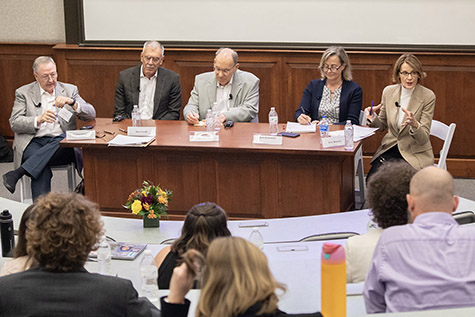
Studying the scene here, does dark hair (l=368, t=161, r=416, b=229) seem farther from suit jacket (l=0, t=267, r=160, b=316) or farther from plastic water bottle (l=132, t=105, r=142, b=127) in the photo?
plastic water bottle (l=132, t=105, r=142, b=127)

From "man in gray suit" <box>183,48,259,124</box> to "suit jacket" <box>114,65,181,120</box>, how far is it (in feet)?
0.70

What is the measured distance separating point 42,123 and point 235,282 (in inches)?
175

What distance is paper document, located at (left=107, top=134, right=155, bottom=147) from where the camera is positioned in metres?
5.31

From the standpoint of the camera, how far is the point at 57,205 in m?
2.40

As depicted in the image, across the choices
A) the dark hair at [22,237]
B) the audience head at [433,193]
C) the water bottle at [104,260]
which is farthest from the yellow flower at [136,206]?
the audience head at [433,193]

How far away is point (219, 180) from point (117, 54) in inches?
104

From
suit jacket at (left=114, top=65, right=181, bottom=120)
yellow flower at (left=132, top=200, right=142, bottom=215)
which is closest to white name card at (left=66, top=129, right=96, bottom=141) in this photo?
suit jacket at (left=114, top=65, right=181, bottom=120)

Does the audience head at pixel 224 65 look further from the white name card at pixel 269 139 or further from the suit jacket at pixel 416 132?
the suit jacket at pixel 416 132

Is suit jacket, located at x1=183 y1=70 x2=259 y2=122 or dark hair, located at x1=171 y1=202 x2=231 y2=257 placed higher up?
suit jacket, located at x1=183 y1=70 x2=259 y2=122

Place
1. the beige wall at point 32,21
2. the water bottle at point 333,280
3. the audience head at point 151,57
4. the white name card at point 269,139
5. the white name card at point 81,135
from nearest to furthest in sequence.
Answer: the water bottle at point 333,280 → the white name card at point 269,139 → the white name card at point 81,135 → the audience head at point 151,57 → the beige wall at point 32,21

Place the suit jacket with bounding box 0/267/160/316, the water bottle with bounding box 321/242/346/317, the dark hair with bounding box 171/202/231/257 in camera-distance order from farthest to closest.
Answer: the dark hair with bounding box 171/202/231/257 < the water bottle with bounding box 321/242/346/317 < the suit jacket with bounding box 0/267/160/316

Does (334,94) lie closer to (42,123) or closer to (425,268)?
(42,123)

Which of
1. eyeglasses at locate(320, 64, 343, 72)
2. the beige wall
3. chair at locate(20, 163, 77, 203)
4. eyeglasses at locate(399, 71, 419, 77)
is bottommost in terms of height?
chair at locate(20, 163, 77, 203)

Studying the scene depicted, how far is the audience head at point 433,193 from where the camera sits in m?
2.47
